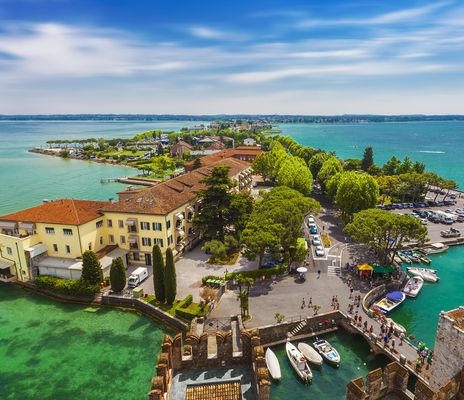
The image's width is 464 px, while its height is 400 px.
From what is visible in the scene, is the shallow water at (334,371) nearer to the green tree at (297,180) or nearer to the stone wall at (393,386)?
the stone wall at (393,386)

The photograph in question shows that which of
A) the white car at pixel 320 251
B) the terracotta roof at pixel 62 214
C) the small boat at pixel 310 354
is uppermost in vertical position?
the terracotta roof at pixel 62 214

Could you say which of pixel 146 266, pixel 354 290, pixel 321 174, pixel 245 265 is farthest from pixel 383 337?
pixel 321 174

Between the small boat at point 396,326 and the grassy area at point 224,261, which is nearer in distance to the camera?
the small boat at point 396,326

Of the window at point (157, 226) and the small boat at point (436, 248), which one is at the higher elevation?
the window at point (157, 226)

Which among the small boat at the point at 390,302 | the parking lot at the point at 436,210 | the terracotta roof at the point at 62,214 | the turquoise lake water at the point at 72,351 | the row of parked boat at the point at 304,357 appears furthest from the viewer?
the parking lot at the point at 436,210

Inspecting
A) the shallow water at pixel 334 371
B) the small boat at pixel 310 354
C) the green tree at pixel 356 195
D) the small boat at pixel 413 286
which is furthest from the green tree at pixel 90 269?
the green tree at pixel 356 195

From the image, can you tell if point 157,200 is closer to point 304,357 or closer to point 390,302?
point 304,357
